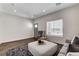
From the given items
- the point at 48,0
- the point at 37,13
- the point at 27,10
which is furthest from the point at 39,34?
the point at 48,0

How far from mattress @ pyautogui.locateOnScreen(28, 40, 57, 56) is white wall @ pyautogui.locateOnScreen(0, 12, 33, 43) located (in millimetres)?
242

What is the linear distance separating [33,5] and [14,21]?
1.69ft

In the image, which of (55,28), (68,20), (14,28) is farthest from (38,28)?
(68,20)

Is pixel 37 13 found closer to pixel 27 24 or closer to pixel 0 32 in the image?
pixel 27 24

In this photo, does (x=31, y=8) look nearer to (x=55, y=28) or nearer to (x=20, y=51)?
(x=55, y=28)

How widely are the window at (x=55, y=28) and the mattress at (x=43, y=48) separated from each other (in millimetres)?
233

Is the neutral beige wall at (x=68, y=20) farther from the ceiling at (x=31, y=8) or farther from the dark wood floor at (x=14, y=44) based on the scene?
the dark wood floor at (x=14, y=44)

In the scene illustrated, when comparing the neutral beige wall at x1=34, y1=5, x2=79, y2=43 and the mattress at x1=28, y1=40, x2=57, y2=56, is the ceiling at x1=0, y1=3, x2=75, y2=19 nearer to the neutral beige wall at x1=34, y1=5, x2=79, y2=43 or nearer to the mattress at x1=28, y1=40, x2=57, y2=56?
the neutral beige wall at x1=34, y1=5, x2=79, y2=43

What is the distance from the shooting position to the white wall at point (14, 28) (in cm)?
111

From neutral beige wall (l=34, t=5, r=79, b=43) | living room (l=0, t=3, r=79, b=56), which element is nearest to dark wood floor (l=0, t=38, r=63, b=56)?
living room (l=0, t=3, r=79, b=56)

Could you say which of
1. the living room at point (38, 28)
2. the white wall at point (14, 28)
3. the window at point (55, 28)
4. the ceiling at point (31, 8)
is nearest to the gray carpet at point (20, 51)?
the living room at point (38, 28)

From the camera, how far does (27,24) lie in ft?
4.23

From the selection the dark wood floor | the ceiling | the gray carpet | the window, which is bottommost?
the gray carpet

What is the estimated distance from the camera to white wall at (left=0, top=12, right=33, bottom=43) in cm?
111
